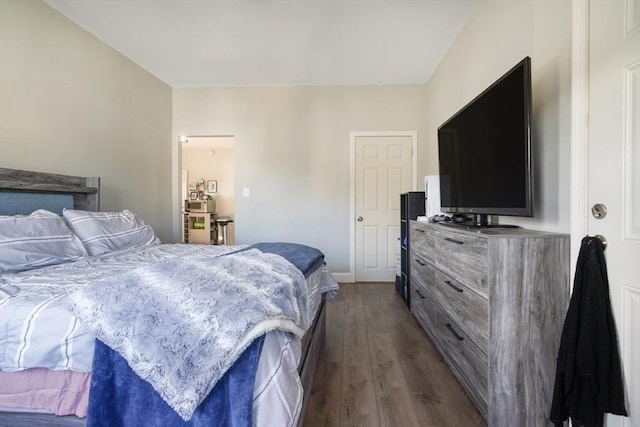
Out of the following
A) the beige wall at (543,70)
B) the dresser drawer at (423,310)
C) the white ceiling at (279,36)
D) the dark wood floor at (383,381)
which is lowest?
the dark wood floor at (383,381)

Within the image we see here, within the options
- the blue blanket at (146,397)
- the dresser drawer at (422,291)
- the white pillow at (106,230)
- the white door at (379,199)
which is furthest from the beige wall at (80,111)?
the dresser drawer at (422,291)

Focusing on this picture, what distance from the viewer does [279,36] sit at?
268cm

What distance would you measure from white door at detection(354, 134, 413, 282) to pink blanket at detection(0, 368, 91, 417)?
3.16 meters

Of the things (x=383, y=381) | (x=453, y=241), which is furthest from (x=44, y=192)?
(x=453, y=241)

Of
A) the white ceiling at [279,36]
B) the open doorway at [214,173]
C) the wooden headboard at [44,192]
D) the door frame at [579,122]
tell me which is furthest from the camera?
the open doorway at [214,173]

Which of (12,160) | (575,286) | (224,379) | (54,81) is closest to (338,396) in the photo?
(224,379)

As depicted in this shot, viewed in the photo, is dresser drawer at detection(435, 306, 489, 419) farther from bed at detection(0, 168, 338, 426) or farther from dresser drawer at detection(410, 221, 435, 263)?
bed at detection(0, 168, 338, 426)

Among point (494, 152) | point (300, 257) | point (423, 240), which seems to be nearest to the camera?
point (494, 152)

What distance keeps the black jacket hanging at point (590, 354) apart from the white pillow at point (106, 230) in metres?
2.76

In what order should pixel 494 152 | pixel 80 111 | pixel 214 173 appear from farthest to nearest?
pixel 214 173 < pixel 80 111 < pixel 494 152

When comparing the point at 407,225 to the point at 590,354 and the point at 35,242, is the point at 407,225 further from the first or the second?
the point at 35,242

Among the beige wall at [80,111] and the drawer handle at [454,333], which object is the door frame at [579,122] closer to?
the drawer handle at [454,333]

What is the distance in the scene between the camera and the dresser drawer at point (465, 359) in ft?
4.30

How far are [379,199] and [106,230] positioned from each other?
9.87 feet
